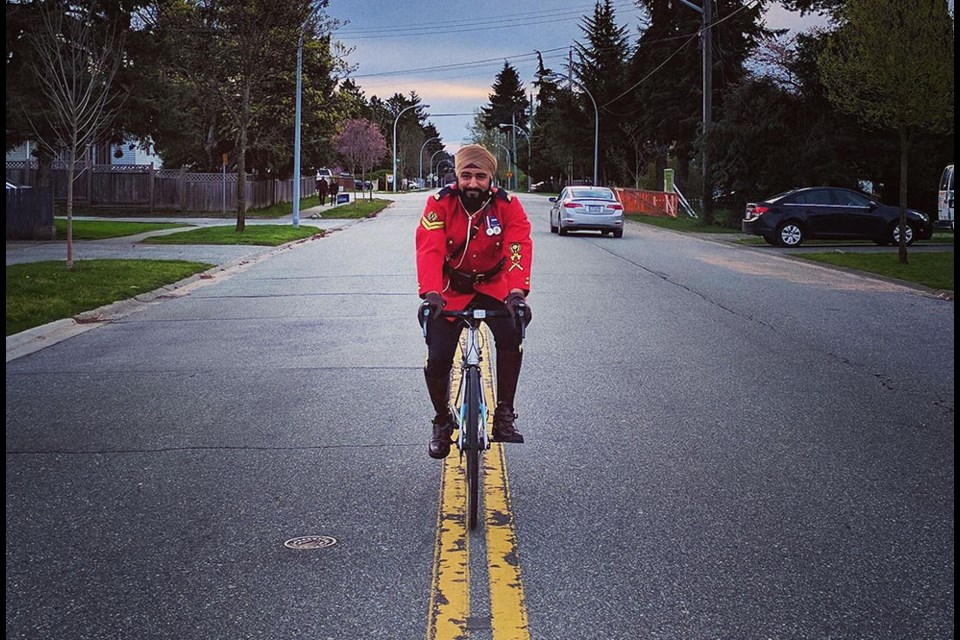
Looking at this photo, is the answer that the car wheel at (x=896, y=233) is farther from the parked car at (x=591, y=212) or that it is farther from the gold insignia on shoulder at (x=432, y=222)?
the gold insignia on shoulder at (x=432, y=222)

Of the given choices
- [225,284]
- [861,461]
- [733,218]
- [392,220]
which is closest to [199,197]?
[392,220]

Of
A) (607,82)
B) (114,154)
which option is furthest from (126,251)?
(607,82)

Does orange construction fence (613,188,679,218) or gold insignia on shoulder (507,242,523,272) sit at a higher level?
orange construction fence (613,188,679,218)

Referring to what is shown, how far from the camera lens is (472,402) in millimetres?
5375

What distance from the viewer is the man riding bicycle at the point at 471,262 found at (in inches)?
219

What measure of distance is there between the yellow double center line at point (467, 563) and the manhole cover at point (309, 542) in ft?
1.57

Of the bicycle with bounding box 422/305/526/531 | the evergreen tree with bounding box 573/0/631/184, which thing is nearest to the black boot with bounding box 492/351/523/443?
the bicycle with bounding box 422/305/526/531

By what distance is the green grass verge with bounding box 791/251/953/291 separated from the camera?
752 inches

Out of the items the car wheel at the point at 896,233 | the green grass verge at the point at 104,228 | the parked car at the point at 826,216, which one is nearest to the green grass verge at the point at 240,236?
the green grass verge at the point at 104,228

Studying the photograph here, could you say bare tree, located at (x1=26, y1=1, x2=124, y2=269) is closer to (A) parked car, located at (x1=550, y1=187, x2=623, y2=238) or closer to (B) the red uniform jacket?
(A) parked car, located at (x1=550, y1=187, x2=623, y2=238)

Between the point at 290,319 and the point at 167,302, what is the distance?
2866 mm

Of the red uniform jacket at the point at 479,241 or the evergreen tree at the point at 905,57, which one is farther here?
the evergreen tree at the point at 905,57

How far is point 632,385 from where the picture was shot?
9062 millimetres

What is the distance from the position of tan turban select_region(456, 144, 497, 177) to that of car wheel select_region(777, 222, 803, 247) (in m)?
24.0
